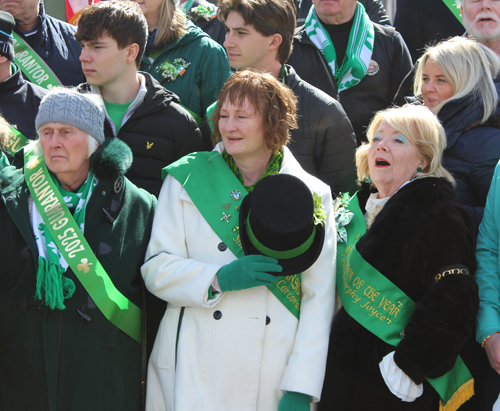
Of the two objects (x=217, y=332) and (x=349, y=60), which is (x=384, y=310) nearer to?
(x=217, y=332)

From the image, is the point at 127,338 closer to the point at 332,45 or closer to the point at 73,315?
the point at 73,315

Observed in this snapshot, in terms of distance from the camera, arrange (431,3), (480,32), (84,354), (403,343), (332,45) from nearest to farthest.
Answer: (403,343), (84,354), (480,32), (332,45), (431,3)

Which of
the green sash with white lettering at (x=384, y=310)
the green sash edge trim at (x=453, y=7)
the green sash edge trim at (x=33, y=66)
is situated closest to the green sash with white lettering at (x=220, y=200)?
the green sash with white lettering at (x=384, y=310)

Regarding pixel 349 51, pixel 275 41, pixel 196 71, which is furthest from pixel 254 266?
pixel 349 51

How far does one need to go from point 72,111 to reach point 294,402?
194cm

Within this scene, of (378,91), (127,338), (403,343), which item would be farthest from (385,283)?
(378,91)

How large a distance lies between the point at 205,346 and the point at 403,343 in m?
0.97

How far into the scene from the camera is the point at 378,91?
5.31m

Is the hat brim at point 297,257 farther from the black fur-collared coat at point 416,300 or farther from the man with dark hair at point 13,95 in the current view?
the man with dark hair at point 13,95

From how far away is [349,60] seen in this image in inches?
206

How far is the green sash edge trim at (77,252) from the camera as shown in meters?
3.28

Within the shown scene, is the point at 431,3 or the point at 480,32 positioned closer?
the point at 480,32

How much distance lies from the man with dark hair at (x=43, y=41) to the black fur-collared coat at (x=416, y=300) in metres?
2.82

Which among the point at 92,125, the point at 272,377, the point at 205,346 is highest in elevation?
the point at 92,125
